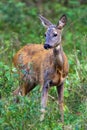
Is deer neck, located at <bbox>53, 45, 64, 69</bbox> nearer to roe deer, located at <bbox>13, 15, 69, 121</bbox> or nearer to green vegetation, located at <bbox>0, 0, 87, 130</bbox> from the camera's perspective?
roe deer, located at <bbox>13, 15, 69, 121</bbox>

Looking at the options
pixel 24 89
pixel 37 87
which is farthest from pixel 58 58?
pixel 24 89

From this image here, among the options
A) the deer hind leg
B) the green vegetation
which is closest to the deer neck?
the green vegetation

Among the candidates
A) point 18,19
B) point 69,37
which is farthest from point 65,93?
point 18,19

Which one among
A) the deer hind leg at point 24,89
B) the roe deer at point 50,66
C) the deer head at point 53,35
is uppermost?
the deer head at point 53,35

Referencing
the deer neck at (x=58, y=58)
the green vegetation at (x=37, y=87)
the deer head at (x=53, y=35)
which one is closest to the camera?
the green vegetation at (x=37, y=87)

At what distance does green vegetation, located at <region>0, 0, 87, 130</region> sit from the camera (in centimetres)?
832

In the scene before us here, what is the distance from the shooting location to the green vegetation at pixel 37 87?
832 cm

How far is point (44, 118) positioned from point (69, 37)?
5.70 meters

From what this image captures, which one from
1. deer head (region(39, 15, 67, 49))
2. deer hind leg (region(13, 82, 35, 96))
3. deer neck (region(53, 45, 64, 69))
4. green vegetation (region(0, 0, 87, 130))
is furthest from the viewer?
deer hind leg (region(13, 82, 35, 96))

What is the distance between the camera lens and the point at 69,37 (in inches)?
557

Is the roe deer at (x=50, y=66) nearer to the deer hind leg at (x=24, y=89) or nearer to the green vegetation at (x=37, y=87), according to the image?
the deer hind leg at (x=24, y=89)

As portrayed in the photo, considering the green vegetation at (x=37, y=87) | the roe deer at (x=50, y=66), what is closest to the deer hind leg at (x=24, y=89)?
the roe deer at (x=50, y=66)

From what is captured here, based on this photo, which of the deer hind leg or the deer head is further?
the deer hind leg

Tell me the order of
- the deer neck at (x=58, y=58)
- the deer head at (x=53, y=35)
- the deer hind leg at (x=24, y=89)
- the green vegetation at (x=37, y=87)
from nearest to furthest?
the green vegetation at (x=37, y=87), the deer head at (x=53, y=35), the deer neck at (x=58, y=58), the deer hind leg at (x=24, y=89)
